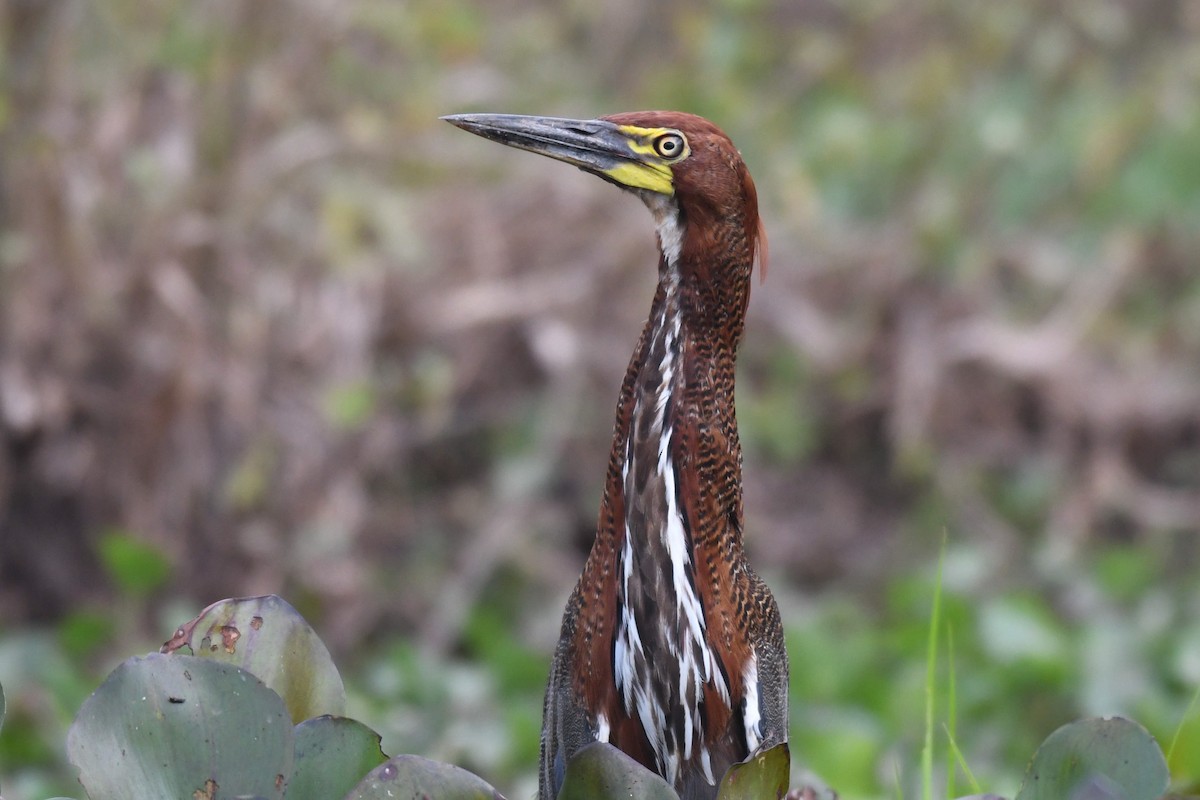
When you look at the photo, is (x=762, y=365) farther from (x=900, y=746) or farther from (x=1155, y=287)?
(x=900, y=746)

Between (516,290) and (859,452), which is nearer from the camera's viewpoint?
(516,290)

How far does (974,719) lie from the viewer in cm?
475

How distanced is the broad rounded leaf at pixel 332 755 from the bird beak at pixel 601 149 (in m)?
0.92

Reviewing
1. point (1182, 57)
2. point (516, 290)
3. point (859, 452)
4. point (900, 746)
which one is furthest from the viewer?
point (1182, 57)

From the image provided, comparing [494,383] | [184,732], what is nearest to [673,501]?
[184,732]

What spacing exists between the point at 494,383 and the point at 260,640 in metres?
3.77

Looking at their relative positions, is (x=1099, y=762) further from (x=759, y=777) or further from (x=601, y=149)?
(x=601, y=149)

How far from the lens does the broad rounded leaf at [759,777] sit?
6.09 ft

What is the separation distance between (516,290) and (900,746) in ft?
7.31

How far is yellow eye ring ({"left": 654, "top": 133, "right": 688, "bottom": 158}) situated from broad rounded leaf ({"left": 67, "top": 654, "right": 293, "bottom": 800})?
104 centimetres

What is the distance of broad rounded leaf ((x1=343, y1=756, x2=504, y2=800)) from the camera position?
176 cm

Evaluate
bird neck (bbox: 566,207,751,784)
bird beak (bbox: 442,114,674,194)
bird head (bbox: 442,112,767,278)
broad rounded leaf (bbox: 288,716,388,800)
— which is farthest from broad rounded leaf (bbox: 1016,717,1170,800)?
bird beak (bbox: 442,114,674,194)

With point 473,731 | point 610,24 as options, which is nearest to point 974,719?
point 473,731

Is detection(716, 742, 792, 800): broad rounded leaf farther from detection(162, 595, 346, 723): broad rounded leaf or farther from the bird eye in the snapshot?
the bird eye
